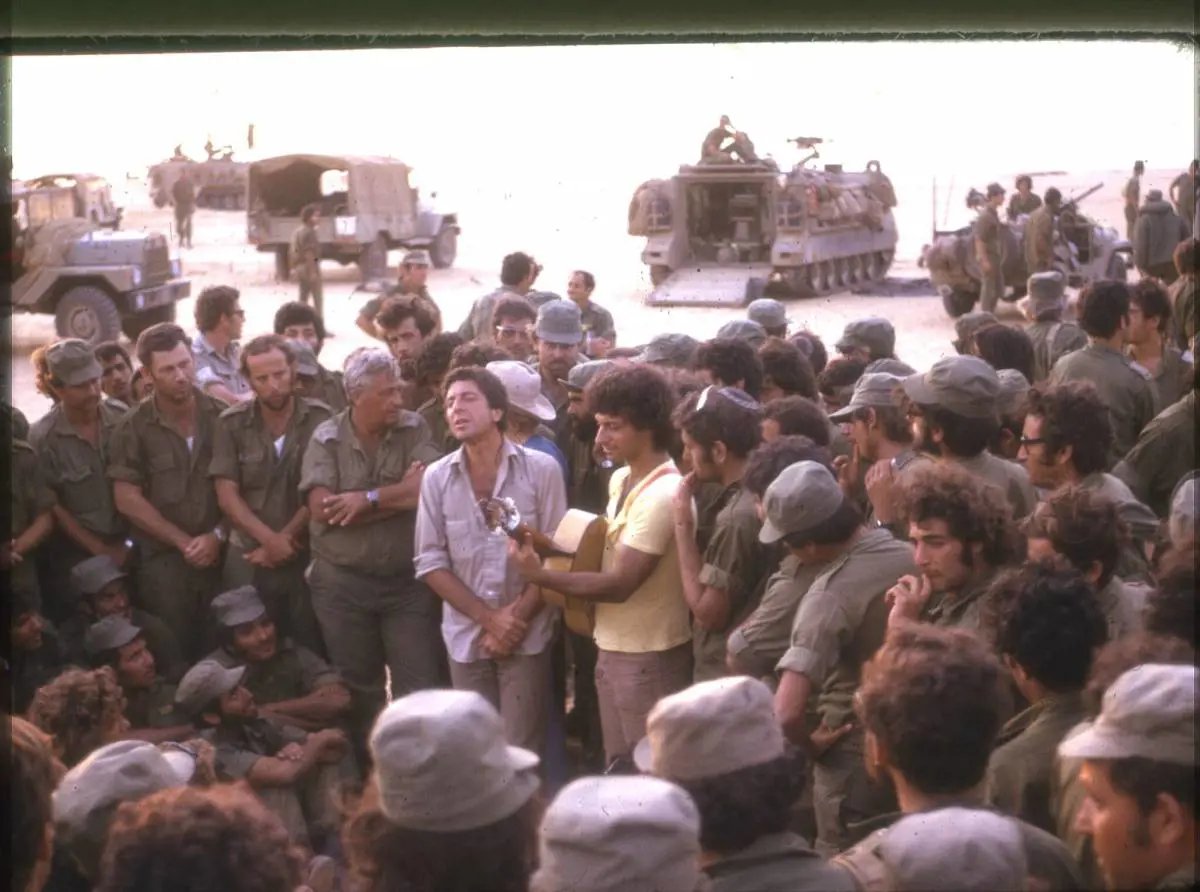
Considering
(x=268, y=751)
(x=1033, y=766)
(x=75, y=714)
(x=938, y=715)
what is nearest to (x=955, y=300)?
(x=268, y=751)

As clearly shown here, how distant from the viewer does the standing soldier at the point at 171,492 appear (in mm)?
6117

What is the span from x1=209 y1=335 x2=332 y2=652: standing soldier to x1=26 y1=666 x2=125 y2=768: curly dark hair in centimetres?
159

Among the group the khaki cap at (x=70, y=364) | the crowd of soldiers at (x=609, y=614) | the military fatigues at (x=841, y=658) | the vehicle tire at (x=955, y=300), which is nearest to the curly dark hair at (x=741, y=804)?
the crowd of soldiers at (x=609, y=614)

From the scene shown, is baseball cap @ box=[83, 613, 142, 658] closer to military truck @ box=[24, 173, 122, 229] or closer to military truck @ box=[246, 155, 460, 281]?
military truck @ box=[24, 173, 122, 229]

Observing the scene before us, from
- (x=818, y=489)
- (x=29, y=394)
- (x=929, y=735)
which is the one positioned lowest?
(x=29, y=394)

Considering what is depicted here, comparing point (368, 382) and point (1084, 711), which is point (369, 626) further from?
point (1084, 711)

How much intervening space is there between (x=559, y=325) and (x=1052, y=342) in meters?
2.87

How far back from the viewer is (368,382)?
19.1ft

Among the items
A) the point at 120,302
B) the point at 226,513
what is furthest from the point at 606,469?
the point at 120,302

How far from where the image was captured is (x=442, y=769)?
2.97m

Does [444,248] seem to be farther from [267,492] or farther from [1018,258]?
[267,492]

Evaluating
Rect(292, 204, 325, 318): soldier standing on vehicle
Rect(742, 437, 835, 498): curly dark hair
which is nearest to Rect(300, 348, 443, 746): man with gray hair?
Rect(742, 437, 835, 498): curly dark hair

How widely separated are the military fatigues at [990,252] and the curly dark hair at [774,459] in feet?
46.7

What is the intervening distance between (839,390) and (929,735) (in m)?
3.88
